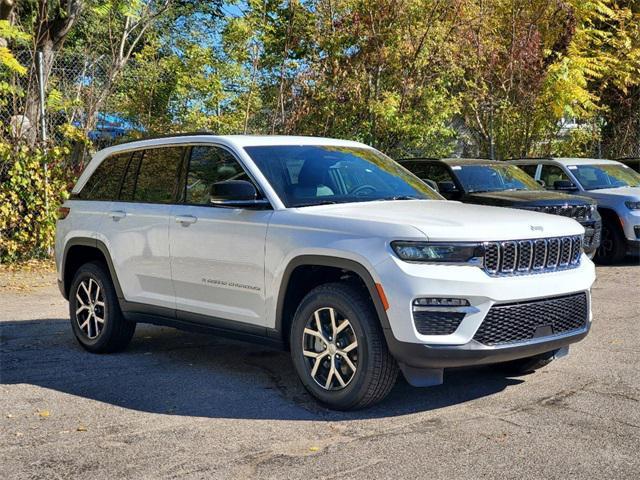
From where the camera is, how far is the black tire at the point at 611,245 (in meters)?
13.6

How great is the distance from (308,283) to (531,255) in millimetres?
1505

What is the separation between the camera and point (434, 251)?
5184mm

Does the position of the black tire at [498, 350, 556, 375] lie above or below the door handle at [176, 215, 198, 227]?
below

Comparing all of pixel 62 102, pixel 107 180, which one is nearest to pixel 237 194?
pixel 107 180

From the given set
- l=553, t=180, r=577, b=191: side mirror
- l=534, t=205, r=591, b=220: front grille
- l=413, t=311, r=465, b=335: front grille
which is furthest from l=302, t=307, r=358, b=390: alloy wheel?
l=553, t=180, r=577, b=191: side mirror

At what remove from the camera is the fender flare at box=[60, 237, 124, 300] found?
730 cm

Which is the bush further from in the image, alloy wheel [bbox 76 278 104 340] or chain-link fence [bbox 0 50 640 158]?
alloy wheel [bbox 76 278 104 340]

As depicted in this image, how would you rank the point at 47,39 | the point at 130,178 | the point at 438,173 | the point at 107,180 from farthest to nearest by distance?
the point at 47,39 < the point at 438,173 < the point at 107,180 < the point at 130,178

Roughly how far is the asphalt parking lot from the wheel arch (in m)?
0.55

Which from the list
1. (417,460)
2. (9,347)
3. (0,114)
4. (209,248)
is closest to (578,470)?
(417,460)

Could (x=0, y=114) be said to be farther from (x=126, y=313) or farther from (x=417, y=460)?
(x=417, y=460)

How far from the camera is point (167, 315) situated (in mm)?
6832

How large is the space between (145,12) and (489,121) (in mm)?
7718

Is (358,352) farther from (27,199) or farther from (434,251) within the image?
(27,199)
